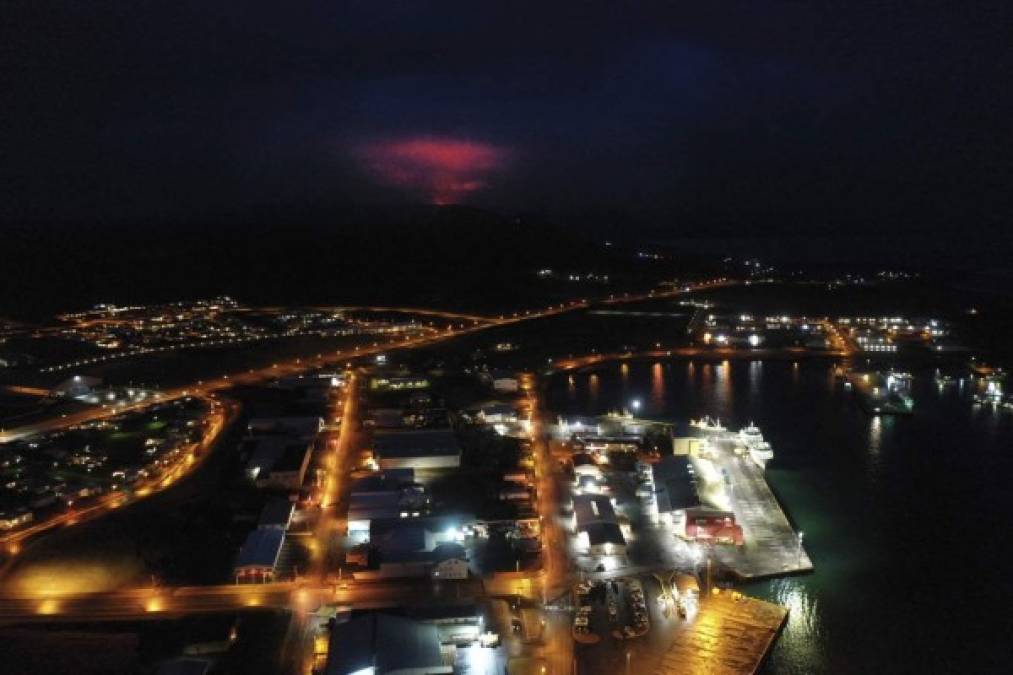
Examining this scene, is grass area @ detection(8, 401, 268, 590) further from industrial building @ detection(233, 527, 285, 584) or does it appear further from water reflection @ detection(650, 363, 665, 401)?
water reflection @ detection(650, 363, 665, 401)

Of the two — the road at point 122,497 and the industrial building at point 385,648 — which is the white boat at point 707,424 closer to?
the industrial building at point 385,648

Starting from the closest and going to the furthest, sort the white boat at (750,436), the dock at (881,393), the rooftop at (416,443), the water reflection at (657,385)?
the rooftop at (416,443)
the white boat at (750,436)
the dock at (881,393)
the water reflection at (657,385)

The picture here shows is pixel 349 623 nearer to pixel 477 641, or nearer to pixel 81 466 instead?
pixel 477 641

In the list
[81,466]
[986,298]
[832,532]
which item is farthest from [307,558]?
[986,298]

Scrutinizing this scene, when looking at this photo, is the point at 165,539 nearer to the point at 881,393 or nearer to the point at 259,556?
the point at 259,556

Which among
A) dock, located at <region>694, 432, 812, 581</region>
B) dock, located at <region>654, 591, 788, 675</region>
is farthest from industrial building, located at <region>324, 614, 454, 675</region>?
dock, located at <region>694, 432, 812, 581</region>

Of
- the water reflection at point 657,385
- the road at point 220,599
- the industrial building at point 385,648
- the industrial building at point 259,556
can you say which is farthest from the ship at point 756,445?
the industrial building at point 259,556

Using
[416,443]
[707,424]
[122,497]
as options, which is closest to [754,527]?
[707,424]
